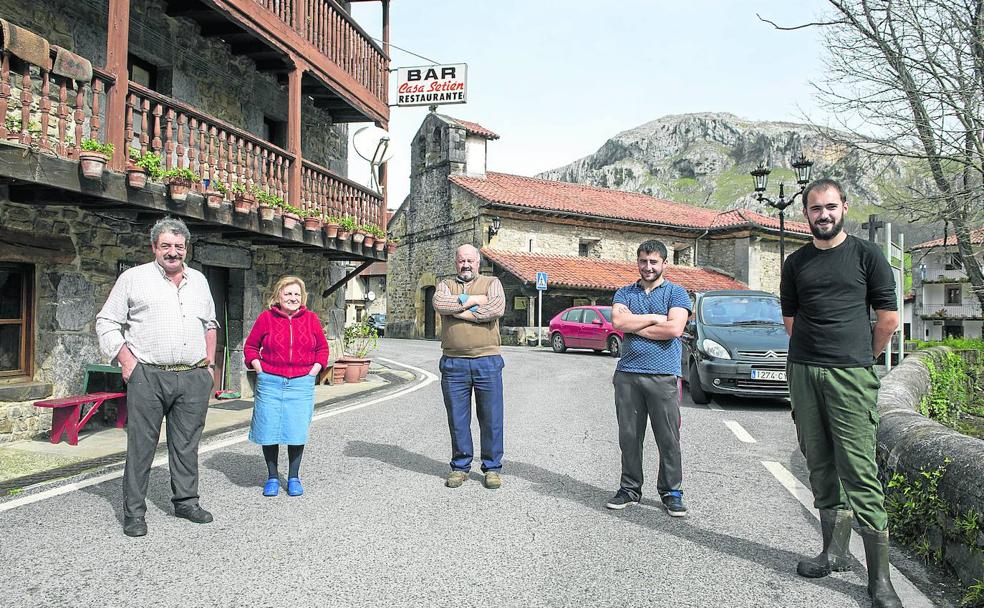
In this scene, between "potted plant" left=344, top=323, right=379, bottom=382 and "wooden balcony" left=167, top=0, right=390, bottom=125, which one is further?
"potted plant" left=344, top=323, right=379, bottom=382

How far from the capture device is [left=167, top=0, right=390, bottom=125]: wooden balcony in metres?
9.38

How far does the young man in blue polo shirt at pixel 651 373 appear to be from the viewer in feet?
14.7

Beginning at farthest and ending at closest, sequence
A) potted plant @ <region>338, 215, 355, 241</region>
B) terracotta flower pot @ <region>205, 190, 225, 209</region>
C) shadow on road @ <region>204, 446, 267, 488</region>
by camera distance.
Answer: potted plant @ <region>338, 215, 355, 241</region>
terracotta flower pot @ <region>205, 190, 225, 209</region>
shadow on road @ <region>204, 446, 267, 488</region>

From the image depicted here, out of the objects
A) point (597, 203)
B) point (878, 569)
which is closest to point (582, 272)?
point (597, 203)

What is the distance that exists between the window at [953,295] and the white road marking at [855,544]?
6528cm

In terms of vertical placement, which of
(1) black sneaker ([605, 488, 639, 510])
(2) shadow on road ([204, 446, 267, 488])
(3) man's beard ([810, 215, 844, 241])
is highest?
(3) man's beard ([810, 215, 844, 241])

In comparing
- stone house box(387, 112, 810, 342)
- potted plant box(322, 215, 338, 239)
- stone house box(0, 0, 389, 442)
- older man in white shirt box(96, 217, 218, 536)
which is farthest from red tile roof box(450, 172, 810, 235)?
older man in white shirt box(96, 217, 218, 536)

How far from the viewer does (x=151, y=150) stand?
8.97 metres

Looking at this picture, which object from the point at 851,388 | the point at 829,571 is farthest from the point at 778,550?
the point at 851,388

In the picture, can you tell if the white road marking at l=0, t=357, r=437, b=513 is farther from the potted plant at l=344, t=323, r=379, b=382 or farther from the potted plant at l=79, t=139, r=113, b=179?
the potted plant at l=79, t=139, r=113, b=179

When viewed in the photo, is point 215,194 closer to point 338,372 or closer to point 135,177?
point 135,177

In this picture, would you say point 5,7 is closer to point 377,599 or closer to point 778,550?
point 377,599

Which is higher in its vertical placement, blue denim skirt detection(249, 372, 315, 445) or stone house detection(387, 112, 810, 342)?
stone house detection(387, 112, 810, 342)

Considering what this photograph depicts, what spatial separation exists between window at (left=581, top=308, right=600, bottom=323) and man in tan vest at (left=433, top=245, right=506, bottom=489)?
594 inches
